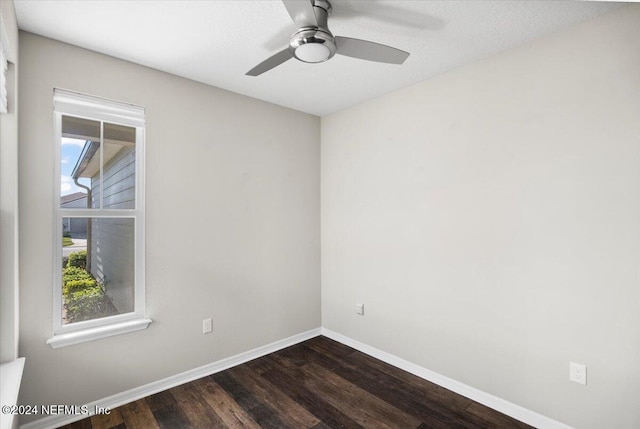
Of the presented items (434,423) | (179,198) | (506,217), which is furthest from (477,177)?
(179,198)

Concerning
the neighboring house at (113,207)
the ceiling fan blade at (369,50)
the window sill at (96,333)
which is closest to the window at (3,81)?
the neighboring house at (113,207)

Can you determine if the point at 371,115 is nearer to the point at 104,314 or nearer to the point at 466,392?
the point at 466,392

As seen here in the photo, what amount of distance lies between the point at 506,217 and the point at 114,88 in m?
2.97

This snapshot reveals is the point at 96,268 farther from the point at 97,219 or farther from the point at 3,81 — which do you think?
the point at 3,81

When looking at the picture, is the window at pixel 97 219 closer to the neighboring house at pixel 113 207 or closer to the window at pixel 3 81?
the neighboring house at pixel 113 207

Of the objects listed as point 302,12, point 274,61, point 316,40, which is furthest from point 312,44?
point 274,61

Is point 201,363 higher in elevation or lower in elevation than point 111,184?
lower

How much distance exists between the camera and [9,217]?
5.93ft

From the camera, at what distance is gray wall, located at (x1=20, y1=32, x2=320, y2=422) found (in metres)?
2.09

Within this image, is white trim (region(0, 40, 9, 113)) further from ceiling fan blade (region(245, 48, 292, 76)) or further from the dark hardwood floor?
the dark hardwood floor

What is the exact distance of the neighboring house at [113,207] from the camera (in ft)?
7.70

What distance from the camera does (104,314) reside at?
2404mm

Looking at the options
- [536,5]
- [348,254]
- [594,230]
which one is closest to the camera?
[536,5]

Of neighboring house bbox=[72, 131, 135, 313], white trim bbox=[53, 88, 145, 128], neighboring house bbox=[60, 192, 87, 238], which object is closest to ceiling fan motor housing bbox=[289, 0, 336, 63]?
white trim bbox=[53, 88, 145, 128]
